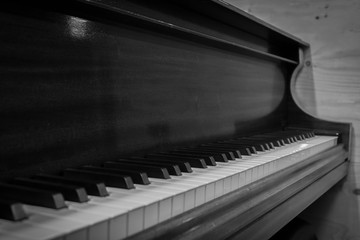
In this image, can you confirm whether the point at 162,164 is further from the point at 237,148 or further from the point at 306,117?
the point at 306,117

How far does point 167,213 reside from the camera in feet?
2.05

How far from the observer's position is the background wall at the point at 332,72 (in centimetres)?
221

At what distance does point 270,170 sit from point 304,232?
0.77 m

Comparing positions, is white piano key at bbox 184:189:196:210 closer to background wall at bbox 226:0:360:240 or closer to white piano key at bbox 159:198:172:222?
white piano key at bbox 159:198:172:222

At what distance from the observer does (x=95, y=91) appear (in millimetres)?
890

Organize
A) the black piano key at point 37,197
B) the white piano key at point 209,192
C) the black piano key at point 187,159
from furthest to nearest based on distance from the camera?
the black piano key at point 187,159 → the white piano key at point 209,192 → the black piano key at point 37,197

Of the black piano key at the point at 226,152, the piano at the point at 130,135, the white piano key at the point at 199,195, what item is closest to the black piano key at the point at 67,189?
the piano at the point at 130,135

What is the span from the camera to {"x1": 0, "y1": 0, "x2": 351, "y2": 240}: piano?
57cm

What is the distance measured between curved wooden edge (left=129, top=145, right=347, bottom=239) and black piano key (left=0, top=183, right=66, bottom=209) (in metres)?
0.10

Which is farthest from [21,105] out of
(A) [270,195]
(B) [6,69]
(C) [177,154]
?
(A) [270,195]

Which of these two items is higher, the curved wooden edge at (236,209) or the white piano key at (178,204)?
the white piano key at (178,204)

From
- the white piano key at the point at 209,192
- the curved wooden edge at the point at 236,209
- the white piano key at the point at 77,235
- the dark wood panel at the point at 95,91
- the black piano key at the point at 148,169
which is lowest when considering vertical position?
the curved wooden edge at the point at 236,209

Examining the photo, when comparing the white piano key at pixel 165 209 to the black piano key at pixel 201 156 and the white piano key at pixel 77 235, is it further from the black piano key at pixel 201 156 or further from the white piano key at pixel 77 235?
the black piano key at pixel 201 156

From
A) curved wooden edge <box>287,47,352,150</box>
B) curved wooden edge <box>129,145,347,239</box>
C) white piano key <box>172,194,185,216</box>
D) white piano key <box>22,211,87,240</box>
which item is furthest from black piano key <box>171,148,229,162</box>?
curved wooden edge <box>287,47,352,150</box>
